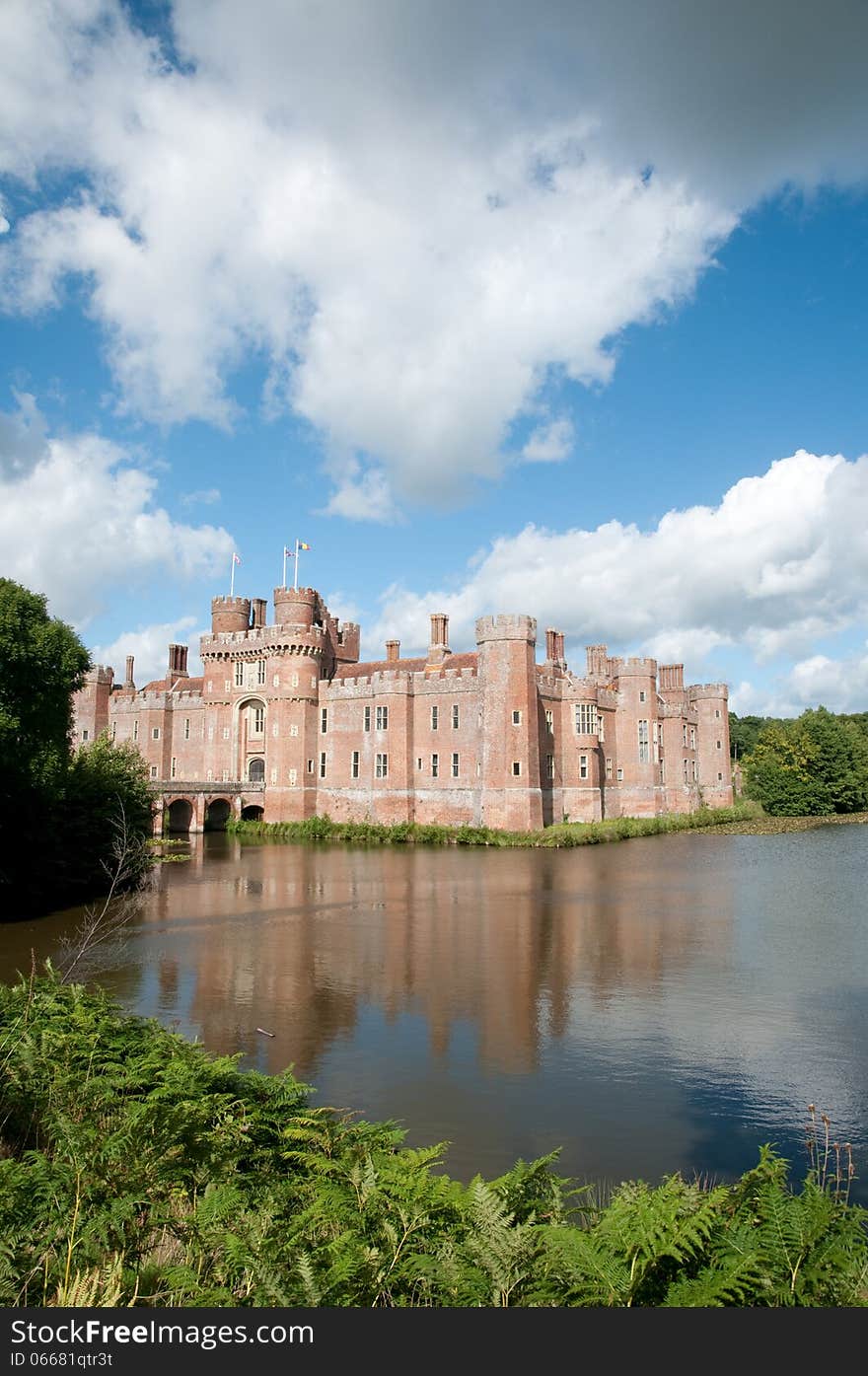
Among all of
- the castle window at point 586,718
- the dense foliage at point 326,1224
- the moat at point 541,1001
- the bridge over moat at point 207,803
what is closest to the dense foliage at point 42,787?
the moat at point 541,1001

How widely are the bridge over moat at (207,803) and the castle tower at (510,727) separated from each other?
16.8 m

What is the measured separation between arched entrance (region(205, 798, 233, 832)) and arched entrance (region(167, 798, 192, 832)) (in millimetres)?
1305

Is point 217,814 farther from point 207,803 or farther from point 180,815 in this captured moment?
point 207,803

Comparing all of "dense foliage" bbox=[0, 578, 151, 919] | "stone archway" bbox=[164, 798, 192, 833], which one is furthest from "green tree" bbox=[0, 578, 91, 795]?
"stone archway" bbox=[164, 798, 192, 833]

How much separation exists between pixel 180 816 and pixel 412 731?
17462 mm

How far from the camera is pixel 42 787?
24.5m

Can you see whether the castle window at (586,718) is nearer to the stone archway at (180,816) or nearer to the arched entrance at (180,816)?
the stone archway at (180,816)

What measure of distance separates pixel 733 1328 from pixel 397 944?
17.1 metres

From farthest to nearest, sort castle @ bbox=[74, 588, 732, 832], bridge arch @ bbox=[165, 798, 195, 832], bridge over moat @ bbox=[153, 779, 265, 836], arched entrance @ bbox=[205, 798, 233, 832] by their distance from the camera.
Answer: arched entrance @ bbox=[205, 798, 233, 832], bridge arch @ bbox=[165, 798, 195, 832], bridge over moat @ bbox=[153, 779, 265, 836], castle @ bbox=[74, 588, 732, 832]

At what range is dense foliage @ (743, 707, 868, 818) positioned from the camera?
67750mm

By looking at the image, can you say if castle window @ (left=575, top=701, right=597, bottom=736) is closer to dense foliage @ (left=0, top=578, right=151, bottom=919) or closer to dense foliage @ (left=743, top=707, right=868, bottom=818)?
dense foliage @ (left=743, top=707, right=868, bottom=818)

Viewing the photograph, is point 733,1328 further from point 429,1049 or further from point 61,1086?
point 429,1049

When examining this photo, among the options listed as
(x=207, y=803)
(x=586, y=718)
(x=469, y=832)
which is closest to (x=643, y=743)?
(x=586, y=718)

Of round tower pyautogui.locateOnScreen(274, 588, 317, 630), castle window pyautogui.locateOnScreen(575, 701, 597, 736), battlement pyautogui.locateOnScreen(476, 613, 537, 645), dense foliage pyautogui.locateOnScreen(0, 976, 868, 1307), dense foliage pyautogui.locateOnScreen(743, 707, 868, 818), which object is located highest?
round tower pyautogui.locateOnScreen(274, 588, 317, 630)
